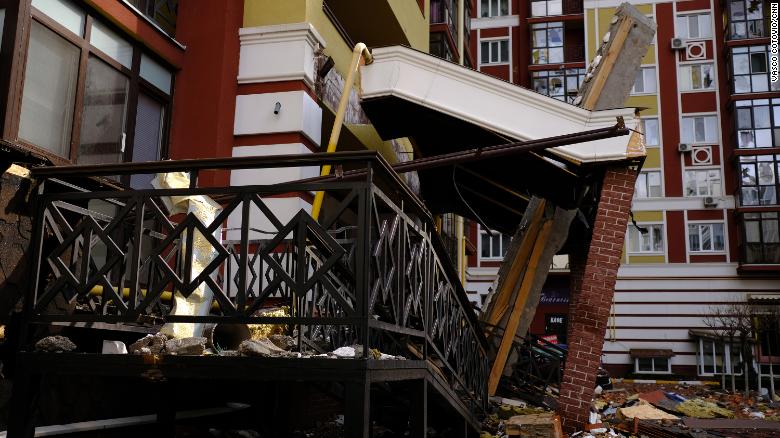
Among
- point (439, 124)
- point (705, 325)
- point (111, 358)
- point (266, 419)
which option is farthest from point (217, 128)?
point (705, 325)

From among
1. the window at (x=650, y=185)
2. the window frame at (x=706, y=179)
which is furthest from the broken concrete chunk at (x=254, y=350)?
the window frame at (x=706, y=179)

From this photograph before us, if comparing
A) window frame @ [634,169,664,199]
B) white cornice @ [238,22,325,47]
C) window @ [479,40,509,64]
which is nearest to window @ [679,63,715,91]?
window frame @ [634,169,664,199]

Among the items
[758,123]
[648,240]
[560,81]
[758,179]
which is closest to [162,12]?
[648,240]

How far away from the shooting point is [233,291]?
9.49 m

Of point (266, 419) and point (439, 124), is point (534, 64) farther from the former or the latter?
point (266, 419)

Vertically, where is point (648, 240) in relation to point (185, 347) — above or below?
above

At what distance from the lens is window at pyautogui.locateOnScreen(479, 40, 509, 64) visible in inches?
1596

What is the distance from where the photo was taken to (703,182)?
3509 cm

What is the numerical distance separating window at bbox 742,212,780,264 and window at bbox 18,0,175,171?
101 feet

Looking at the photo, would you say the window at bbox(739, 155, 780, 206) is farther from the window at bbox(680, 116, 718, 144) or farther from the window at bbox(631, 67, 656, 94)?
the window at bbox(631, 67, 656, 94)

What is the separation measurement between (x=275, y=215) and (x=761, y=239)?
3094 centimetres

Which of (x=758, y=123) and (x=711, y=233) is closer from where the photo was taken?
(x=758, y=123)

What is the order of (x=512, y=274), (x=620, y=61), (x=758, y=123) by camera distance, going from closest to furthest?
(x=620, y=61) → (x=512, y=274) → (x=758, y=123)

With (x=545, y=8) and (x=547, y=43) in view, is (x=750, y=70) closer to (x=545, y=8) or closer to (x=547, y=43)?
(x=547, y=43)
